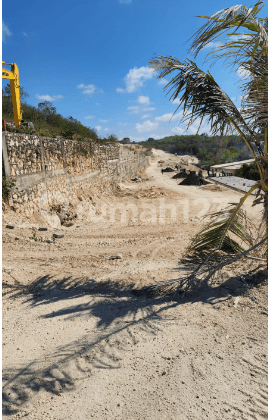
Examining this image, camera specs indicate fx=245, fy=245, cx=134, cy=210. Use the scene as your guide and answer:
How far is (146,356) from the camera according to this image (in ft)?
8.65

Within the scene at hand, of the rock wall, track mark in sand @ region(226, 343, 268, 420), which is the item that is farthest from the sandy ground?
the rock wall

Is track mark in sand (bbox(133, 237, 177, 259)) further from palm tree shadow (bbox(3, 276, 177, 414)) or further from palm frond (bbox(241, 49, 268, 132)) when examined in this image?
palm frond (bbox(241, 49, 268, 132))

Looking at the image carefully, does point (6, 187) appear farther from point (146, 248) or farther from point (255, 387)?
point (255, 387)

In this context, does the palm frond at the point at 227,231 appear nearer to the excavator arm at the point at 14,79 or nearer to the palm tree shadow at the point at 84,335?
the palm tree shadow at the point at 84,335

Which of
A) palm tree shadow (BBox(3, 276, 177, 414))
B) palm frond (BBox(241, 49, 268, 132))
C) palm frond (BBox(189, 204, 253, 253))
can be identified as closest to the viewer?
palm tree shadow (BBox(3, 276, 177, 414))

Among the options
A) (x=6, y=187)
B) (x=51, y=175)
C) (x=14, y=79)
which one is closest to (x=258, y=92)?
(x=6, y=187)

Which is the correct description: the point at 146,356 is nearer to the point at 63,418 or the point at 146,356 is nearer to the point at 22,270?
the point at 63,418

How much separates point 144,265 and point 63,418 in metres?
3.03

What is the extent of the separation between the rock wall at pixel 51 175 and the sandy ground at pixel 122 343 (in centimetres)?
240

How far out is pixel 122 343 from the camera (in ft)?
9.15

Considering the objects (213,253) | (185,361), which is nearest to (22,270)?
(185,361)

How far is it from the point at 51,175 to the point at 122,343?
707cm

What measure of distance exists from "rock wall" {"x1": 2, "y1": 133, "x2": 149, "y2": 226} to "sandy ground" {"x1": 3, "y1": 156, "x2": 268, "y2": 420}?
240 centimetres

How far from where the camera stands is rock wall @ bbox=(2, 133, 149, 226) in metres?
6.73
